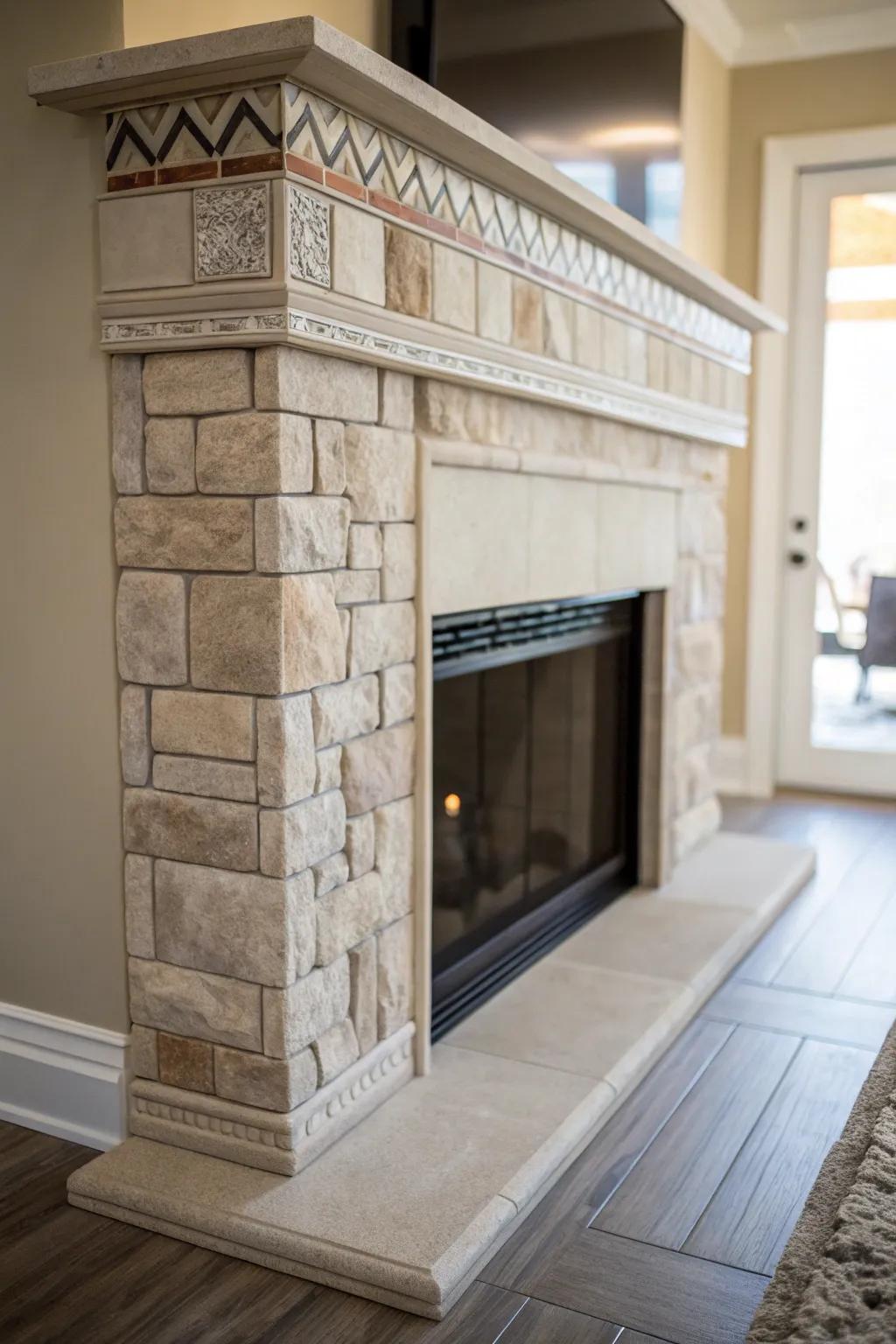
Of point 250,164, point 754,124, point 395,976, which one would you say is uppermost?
point 754,124

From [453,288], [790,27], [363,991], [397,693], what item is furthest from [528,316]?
[790,27]

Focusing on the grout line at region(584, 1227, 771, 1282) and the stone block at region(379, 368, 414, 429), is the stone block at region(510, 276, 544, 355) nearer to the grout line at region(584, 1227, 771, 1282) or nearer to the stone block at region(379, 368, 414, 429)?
the stone block at region(379, 368, 414, 429)

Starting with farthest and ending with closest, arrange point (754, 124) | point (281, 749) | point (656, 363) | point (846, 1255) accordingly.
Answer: point (754, 124) → point (656, 363) → point (281, 749) → point (846, 1255)

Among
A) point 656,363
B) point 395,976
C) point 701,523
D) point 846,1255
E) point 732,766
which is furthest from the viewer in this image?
point 732,766

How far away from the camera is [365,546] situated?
1.96 meters

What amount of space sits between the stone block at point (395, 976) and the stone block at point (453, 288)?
100cm

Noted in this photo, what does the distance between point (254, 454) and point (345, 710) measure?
42 cm

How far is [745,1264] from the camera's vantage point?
1.77 metres

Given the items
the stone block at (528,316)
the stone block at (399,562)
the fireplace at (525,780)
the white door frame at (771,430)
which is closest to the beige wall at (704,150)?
the white door frame at (771,430)

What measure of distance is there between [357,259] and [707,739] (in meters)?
2.26

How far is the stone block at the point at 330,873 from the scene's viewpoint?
1906 mm

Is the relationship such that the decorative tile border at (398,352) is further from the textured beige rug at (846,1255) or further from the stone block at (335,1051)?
the textured beige rug at (846,1255)

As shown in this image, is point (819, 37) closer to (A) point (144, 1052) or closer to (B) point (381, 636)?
(B) point (381, 636)

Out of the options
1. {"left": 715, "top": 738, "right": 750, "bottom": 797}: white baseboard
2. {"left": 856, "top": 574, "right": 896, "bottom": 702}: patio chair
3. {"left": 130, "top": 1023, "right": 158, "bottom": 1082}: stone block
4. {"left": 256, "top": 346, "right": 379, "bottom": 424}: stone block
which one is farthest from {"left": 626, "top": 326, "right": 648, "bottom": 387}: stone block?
{"left": 715, "top": 738, "right": 750, "bottom": 797}: white baseboard
